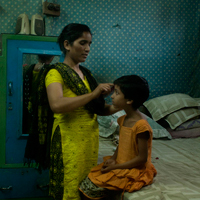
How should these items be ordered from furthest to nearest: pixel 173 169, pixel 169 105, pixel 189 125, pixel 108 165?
pixel 169 105 → pixel 189 125 → pixel 173 169 → pixel 108 165

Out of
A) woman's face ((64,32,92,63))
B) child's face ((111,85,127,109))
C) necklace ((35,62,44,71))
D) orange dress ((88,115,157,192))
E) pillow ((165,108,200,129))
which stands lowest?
pillow ((165,108,200,129))

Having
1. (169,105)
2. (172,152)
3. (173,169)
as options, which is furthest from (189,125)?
(173,169)

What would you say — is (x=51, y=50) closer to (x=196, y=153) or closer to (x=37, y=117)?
(x=37, y=117)

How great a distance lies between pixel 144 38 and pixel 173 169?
2449 mm

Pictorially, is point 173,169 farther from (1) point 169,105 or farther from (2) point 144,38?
(2) point 144,38

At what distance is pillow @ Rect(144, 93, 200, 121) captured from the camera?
3246 mm

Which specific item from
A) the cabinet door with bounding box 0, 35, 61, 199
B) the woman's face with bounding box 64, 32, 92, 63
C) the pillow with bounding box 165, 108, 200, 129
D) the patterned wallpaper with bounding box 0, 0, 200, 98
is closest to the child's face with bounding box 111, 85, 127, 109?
the woman's face with bounding box 64, 32, 92, 63

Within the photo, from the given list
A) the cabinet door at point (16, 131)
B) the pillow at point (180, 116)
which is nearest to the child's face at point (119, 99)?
the cabinet door at point (16, 131)

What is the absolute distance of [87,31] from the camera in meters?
1.52

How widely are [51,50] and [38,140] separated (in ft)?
2.86

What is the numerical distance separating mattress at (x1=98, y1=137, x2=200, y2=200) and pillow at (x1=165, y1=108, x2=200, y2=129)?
0.80ft

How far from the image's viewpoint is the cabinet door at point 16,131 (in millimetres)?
2137

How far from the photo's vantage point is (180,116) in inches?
Result: 125

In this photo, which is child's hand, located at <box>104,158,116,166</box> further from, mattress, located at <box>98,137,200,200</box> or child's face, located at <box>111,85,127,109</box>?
child's face, located at <box>111,85,127,109</box>
